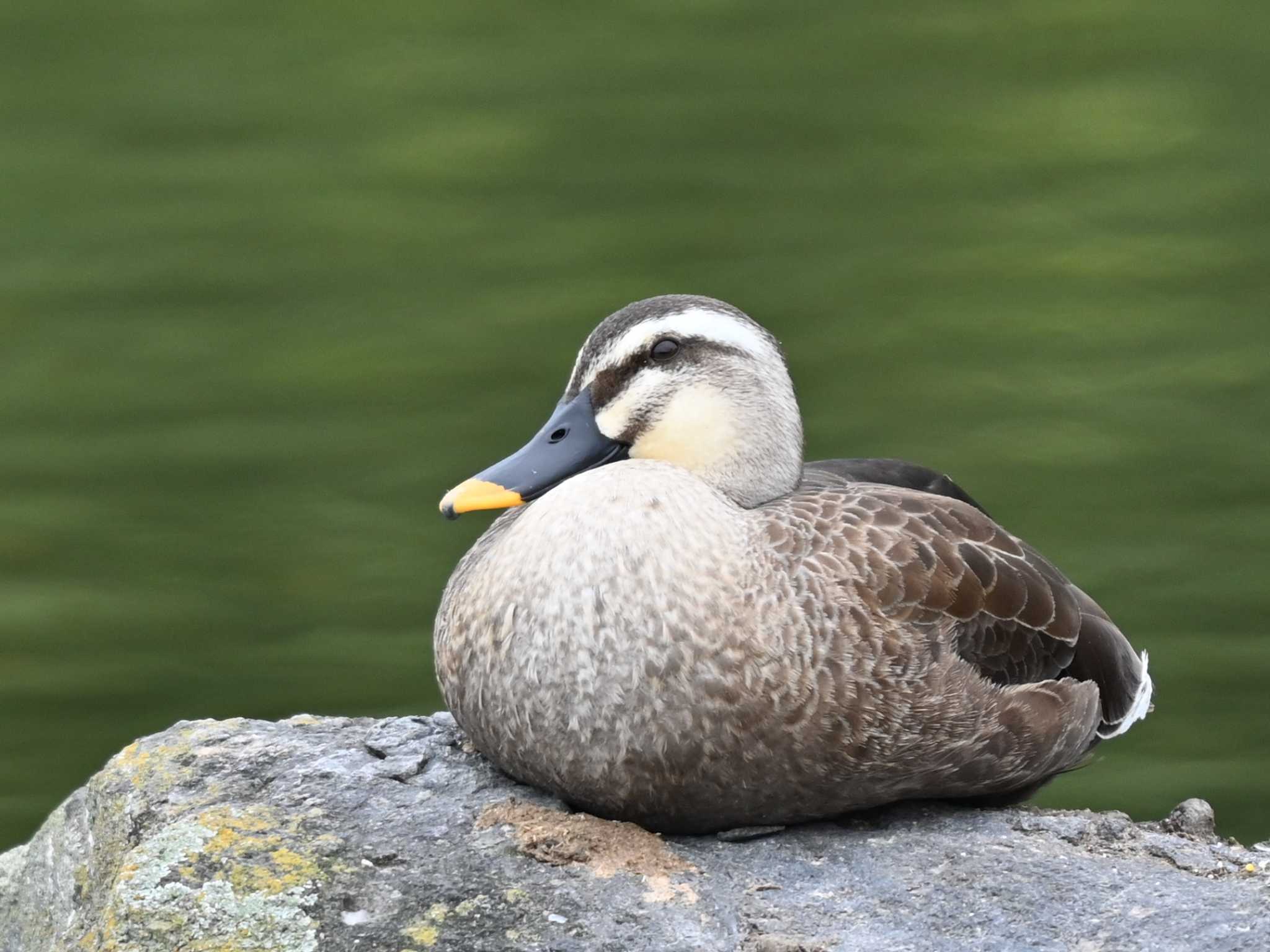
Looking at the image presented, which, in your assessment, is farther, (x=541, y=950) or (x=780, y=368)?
(x=780, y=368)

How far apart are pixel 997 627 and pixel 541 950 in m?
1.54

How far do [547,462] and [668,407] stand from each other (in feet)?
1.09

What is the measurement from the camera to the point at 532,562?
4.62 m

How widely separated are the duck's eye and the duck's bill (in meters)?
0.19

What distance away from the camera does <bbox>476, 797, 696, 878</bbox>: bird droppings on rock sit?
4.38 meters

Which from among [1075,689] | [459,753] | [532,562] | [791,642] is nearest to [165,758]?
[459,753]

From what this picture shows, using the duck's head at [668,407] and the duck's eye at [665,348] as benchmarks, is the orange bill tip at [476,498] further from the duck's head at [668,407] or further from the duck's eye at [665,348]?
the duck's eye at [665,348]

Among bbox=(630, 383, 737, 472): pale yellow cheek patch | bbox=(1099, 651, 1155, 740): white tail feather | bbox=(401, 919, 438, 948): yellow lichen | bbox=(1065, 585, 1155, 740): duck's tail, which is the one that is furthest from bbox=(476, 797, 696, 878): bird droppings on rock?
bbox=(1099, 651, 1155, 740): white tail feather

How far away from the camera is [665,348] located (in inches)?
193

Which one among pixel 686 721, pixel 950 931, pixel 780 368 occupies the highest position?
pixel 780 368

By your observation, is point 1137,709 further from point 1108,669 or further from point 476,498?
point 476,498

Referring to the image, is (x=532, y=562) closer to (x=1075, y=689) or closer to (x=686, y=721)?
(x=686, y=721)

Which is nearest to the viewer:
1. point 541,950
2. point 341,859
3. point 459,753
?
point 541,950

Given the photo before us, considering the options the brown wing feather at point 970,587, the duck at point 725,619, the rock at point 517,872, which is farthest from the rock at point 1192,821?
the brown wing feather at point 970,587
